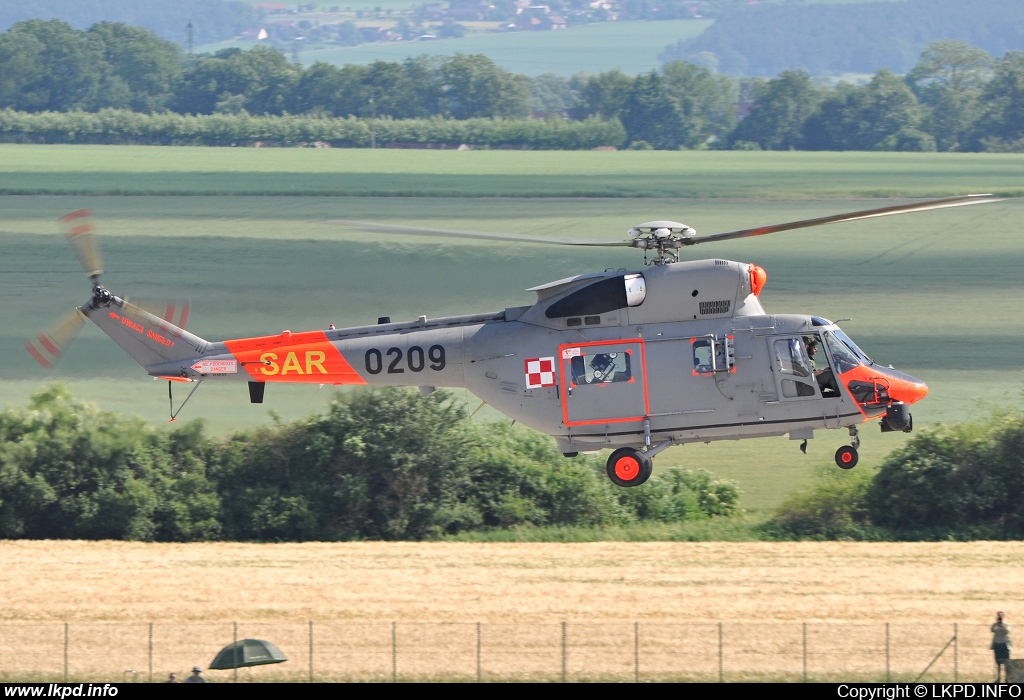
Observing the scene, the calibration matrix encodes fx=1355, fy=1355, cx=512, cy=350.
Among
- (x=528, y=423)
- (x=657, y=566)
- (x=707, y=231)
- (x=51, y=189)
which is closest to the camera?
(x=528, y=423)

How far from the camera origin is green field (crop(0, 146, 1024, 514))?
50.7 m

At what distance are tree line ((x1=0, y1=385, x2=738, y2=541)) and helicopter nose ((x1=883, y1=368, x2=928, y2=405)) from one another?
1669 cm

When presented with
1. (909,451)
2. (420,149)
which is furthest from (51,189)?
(909,451)

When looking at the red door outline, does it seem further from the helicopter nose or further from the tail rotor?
the tail rotor

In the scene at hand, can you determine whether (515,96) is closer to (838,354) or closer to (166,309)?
(166,309)

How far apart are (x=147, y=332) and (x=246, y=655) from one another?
20.4ft

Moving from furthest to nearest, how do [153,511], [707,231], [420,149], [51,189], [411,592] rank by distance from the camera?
[420,149] < [51,189] < [707,231] < [153,511] < [411,592]

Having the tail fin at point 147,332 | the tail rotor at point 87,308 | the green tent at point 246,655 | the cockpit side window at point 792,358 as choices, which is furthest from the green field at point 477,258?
the cockpit side window at point 792,358

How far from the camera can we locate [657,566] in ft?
110

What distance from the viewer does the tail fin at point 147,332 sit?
982 inches

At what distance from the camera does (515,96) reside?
153250 millimetres

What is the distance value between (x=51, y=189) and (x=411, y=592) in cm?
7829

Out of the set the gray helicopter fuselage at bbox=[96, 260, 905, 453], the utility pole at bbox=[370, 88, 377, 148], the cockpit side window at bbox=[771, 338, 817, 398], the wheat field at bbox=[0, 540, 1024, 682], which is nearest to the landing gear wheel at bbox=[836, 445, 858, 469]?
the gray helicopter fuselage at bbox=[96, 260, 905, 453]

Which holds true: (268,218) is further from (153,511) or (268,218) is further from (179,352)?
(179,352)
